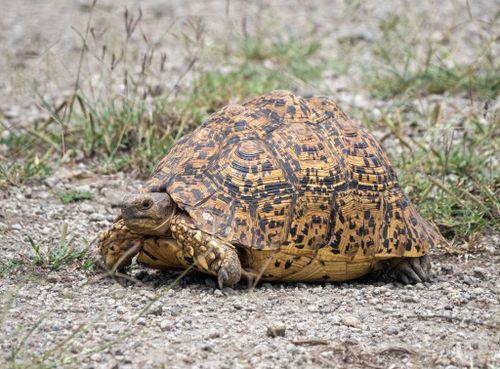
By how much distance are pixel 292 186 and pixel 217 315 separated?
822 mm

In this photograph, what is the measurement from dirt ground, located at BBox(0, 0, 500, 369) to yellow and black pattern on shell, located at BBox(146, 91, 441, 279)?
Answer: 254 mm

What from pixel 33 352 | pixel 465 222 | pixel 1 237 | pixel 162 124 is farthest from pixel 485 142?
pixel 33 352

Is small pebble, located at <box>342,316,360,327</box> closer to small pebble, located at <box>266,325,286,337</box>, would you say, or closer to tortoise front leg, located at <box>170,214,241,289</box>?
small pebble, located at <box>266,325,286,337</box>

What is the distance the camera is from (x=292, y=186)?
4832 millimetres

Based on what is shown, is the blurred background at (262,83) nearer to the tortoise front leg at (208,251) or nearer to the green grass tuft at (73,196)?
the green grass tuft at (73,196)

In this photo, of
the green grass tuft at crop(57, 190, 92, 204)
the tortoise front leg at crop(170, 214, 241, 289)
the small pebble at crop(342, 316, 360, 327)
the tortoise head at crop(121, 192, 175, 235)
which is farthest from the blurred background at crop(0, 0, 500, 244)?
the tortoise head at crop(121, 192, 175, 235)

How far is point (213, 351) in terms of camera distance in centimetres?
401

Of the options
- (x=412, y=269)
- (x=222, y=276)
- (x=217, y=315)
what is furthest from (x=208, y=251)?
(x=412, y=269)

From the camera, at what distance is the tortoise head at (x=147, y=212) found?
4.71m

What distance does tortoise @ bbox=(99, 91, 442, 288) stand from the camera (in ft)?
15.5

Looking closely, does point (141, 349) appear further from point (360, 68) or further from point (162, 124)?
point (360, 68)

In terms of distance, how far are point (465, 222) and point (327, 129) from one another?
130 cm

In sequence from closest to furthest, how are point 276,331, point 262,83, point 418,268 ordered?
point 276,331 → point 418,268 → point 262,83

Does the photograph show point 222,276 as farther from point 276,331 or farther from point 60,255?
point 60,255
